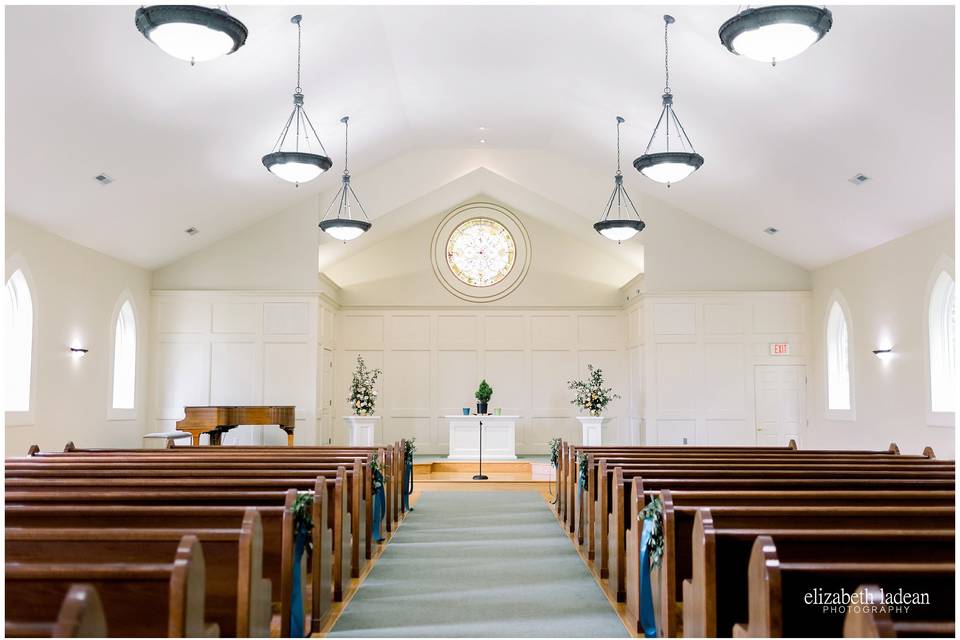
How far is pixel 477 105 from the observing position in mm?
11359

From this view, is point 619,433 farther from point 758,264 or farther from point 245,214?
point 245,214

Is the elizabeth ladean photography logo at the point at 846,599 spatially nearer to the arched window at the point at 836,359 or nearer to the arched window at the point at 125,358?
the arched window at the point at 836,359

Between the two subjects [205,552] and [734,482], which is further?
[734,482]

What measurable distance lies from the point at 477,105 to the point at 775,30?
622 centimetres

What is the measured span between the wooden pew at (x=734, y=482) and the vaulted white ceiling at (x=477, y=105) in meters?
3.85

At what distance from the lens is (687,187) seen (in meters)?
12.6

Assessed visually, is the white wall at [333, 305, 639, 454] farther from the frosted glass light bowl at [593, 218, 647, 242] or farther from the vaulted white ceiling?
the frosted glass light bowl at [593, 218, 647, 242]

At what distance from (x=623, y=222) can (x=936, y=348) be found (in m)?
4.23

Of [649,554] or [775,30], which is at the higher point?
[775,30]

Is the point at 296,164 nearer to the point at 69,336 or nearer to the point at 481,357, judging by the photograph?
the point at 69,336

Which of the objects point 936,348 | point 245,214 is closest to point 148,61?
point 245,214

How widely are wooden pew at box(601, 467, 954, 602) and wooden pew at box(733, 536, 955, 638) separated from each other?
2241mm

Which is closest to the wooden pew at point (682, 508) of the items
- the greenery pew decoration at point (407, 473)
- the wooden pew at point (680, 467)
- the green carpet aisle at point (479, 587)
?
the green carpet aisle at point (479, 587)

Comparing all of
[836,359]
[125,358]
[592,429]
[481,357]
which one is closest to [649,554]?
[592,429]
